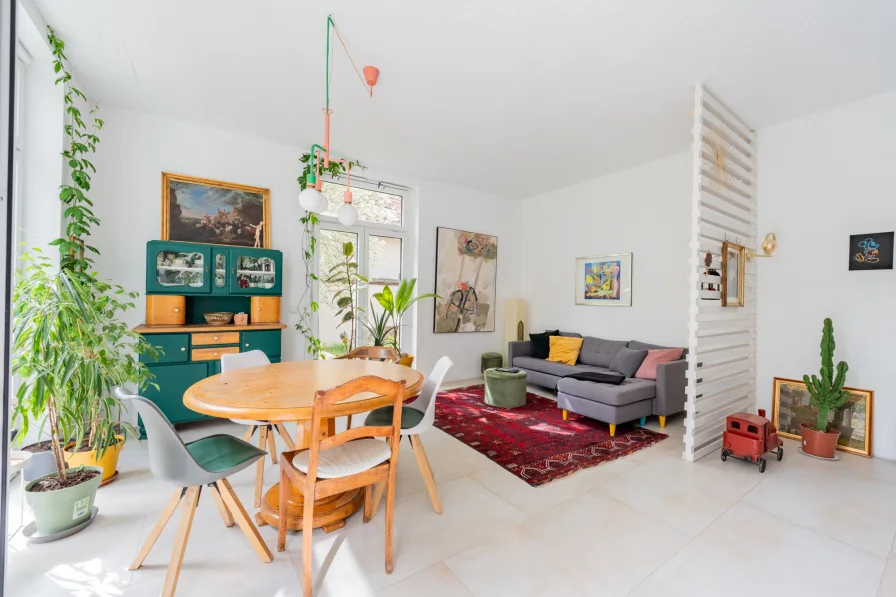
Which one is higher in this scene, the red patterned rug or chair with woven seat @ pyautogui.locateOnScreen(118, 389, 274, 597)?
chair with woven seat @ pyautogui.locateOnScreen(118, 389, 274, 597)

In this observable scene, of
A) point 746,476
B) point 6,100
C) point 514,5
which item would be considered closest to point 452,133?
point 514,5

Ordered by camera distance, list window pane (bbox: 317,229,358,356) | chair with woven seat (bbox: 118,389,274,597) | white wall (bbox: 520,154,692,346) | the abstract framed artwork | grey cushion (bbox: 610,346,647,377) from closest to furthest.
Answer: chair with woven seat (bbox: 118,389,274,597)
grey cushion (bbox: 610,346,647,377)
white wall (bbox: 520,154,692,346)
window pane (bbox: 317,229,358,356)
the abstract framed artwork

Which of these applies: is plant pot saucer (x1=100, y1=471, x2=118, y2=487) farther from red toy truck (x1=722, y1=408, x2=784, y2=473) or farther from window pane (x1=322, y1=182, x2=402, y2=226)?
red toy truck (x1=722, y1=408, x2=784, y2=473)

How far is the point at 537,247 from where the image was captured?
20.5 feet

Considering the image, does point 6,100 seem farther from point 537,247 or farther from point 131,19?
point 537,247

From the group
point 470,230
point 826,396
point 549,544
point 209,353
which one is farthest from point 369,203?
point 826,396

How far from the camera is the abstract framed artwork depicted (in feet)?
18.4

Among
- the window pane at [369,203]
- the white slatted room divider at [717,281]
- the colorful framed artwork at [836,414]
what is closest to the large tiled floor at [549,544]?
the colorful framed artwork at [836,414]

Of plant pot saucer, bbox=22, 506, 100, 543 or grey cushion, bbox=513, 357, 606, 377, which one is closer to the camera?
plant pot saucer, bbox=22, 506, 100, 543

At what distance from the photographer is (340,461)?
1816 mm

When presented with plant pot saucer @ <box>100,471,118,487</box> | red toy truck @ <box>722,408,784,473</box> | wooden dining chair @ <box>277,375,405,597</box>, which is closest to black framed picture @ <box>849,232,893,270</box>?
red toy truck @ <box>722,408,784,473</box>

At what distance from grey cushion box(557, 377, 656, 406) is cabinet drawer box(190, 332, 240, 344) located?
331 centimetres

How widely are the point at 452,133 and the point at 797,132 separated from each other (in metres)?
3.24

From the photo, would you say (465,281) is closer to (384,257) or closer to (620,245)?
(384,257)
